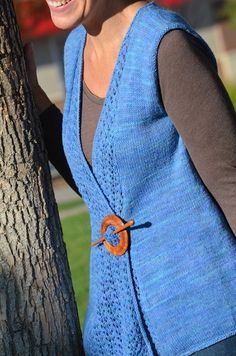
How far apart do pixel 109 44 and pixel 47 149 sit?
0.49 m

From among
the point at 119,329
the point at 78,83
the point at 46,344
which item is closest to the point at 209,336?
the point at 119,329

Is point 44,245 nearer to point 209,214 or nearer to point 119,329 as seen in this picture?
point 119,329

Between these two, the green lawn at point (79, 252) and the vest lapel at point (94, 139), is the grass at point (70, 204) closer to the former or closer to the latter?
the green lawn at point (79, 252)

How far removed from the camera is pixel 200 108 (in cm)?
236

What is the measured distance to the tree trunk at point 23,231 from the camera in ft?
8.93

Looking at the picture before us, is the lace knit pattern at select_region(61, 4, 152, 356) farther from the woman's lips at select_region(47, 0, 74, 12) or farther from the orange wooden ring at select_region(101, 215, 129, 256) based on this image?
the woman's lips at select_region(47, 0, 74, 12)

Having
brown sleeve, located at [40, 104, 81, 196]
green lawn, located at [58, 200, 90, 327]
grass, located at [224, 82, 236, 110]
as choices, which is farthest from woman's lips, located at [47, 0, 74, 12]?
grass, located at [224, 82, 236, 110]

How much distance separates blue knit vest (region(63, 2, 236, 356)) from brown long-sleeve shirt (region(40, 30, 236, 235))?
4 cm

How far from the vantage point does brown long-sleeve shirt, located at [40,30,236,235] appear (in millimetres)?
2355

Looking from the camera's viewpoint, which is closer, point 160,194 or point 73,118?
point 160,194

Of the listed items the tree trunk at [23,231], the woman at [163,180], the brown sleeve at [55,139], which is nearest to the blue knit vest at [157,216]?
the woman at [163,180]

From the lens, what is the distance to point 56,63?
2131 cm

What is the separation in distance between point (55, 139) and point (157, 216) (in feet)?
2.01

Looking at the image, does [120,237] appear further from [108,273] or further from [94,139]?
[94,139]
